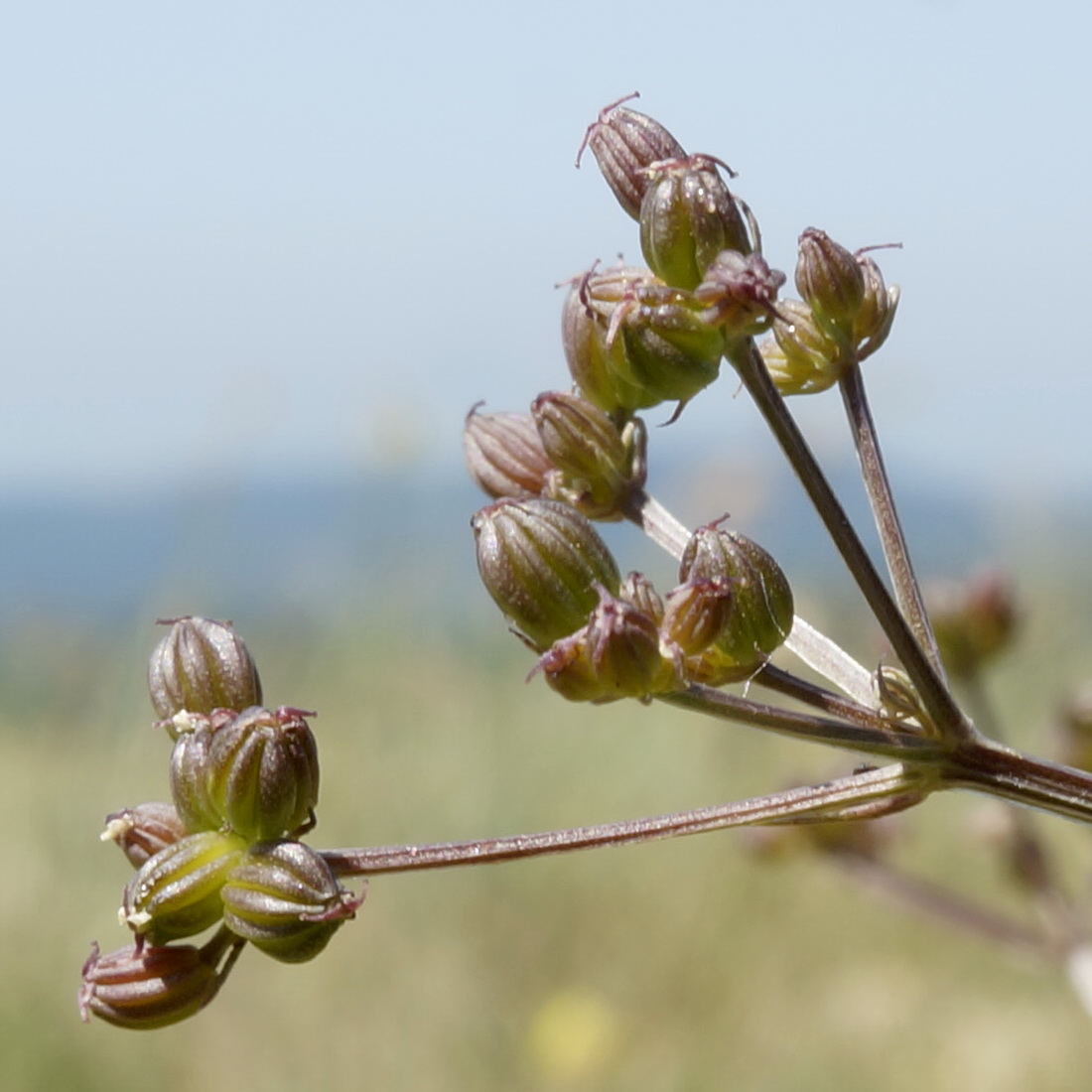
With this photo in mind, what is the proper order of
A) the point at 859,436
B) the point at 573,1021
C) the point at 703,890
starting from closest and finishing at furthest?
the point at 859,436 → the point at 573,1021 → the point at 703,890

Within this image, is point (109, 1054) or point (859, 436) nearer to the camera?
point (859, 436)

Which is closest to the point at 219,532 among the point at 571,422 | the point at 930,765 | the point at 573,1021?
the point at 573,1021

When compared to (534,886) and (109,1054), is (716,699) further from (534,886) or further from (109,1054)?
(534,886)

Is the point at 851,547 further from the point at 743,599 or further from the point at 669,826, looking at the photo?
the point at 669,826

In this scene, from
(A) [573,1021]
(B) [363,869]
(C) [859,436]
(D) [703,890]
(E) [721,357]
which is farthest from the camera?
(D) [703,890]

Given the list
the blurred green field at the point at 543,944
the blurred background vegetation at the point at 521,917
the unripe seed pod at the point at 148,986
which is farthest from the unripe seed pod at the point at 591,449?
the blurred green field at the point at 543,944

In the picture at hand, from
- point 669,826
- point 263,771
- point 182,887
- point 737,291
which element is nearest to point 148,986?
point 182,887

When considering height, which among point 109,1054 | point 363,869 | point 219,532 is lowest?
point 109,1054
